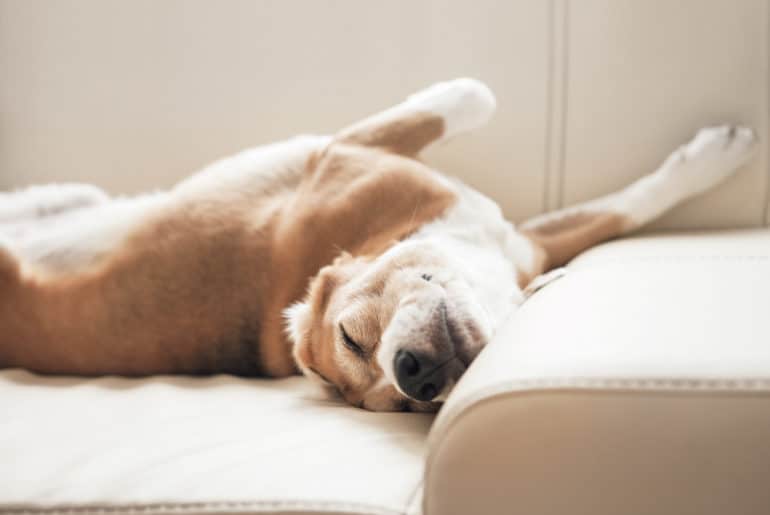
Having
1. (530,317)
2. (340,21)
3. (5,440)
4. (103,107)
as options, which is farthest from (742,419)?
(103,107)

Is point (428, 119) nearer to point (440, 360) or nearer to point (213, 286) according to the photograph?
point (213, 286)

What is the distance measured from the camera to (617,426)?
652 millimetres

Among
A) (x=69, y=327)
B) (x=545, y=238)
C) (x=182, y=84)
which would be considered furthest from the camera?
(x=182, y=84)

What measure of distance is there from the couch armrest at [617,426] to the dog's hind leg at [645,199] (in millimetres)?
896

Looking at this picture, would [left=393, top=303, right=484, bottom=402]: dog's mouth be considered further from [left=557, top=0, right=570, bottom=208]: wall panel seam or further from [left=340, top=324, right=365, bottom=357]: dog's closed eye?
[left=557, top=0, right=570, bottom=208]: wall panel seam

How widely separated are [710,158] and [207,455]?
4.00ft

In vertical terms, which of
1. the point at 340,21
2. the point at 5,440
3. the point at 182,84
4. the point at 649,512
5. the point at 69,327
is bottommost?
the point at 69,327

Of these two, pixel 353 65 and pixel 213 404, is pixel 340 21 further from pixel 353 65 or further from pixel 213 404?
pixel 213 404

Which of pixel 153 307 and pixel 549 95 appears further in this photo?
pixel 549 95

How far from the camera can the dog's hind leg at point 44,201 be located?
192 centimetres

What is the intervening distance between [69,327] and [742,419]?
1361 millimetres

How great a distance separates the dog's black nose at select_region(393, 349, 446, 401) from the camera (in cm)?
106

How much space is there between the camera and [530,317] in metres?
0.91

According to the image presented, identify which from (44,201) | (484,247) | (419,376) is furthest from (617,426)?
(44,201)
